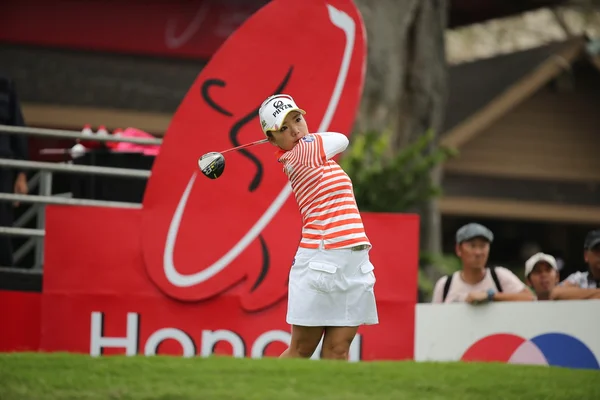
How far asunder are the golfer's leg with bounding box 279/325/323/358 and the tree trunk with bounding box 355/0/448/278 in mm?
9124

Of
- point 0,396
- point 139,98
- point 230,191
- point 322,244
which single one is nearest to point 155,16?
point 139,98

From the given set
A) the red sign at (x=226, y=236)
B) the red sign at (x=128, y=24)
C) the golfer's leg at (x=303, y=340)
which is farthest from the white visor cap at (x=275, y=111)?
the red sign at (x=128, y=24)

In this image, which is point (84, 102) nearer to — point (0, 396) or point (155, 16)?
point (155, 16)

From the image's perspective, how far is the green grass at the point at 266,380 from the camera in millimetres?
5598

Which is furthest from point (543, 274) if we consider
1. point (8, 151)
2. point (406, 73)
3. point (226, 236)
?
point (406, 73)

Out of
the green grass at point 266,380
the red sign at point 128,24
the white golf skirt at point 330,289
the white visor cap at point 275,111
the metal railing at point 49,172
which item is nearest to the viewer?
the green grass at point 266,380

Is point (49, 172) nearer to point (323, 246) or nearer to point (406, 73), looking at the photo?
point (323, 246)

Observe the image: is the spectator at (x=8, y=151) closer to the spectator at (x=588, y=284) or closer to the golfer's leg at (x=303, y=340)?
the golfer's leg at (x=303, y=340)

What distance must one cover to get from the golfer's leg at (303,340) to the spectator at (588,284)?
9.12 ft

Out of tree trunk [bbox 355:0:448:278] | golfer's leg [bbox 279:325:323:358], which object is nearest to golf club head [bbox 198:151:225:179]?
golfer's leg [bbox 279:325:323:358]

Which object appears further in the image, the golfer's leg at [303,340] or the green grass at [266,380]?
the golfer's leg at [303,340]

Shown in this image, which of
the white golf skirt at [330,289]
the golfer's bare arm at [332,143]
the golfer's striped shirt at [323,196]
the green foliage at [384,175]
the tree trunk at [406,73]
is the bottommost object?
the white golf skirt at [330,289]

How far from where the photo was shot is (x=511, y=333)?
29.8 ft

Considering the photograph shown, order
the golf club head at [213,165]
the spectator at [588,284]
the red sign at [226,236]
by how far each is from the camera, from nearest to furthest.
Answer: the golf club head at [213,165], the spectator at [588,284], the red sign at [226,236]
